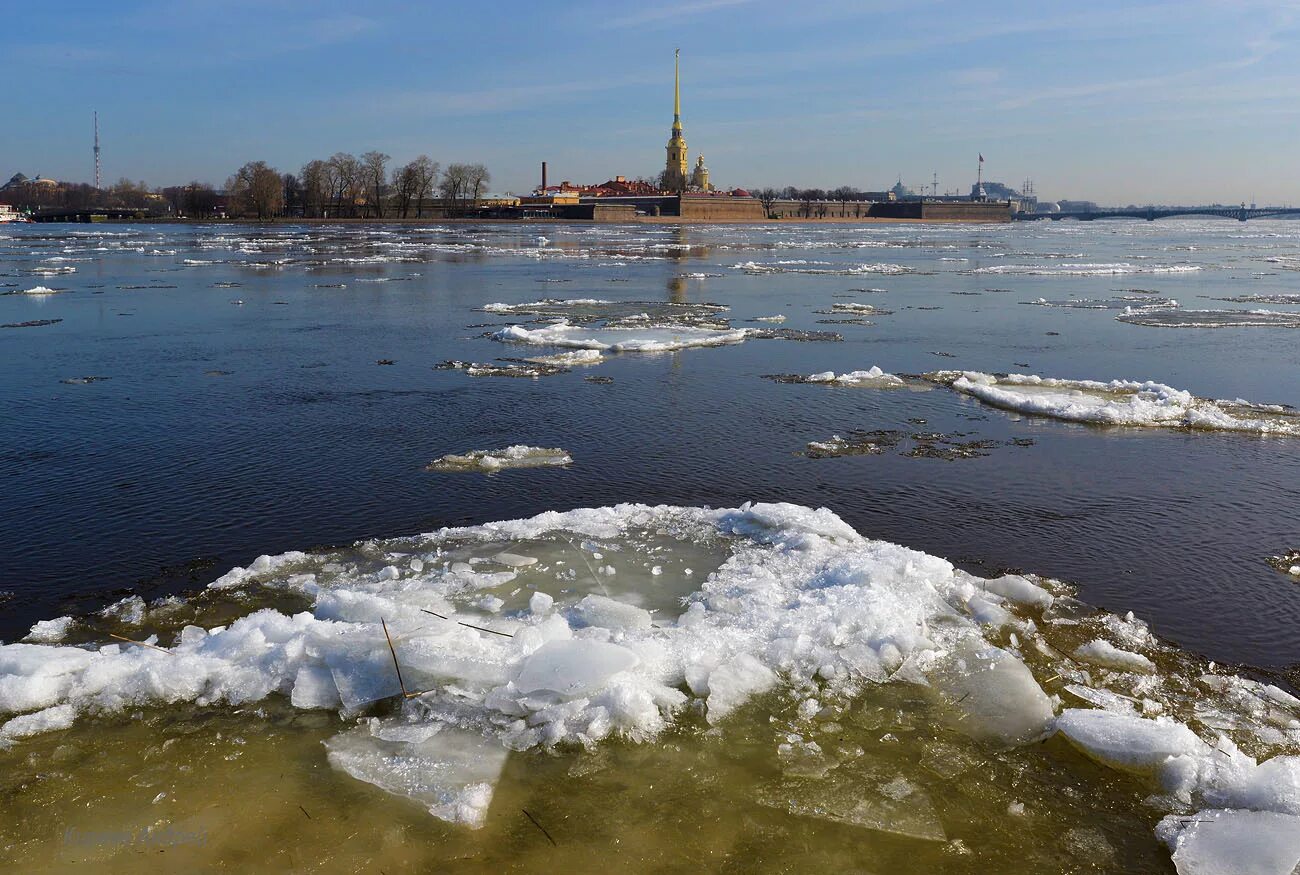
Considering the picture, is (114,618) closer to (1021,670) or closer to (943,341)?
(1021,670)

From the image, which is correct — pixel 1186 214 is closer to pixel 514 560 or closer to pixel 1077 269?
pixel 1077 269

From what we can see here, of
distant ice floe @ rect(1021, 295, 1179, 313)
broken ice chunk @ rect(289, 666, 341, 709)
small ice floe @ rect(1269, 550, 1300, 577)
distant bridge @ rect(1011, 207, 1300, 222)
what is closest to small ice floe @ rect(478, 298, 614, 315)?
distant ice floe @ rect(1021, 295, 1179, 313)

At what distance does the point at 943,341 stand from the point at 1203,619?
11180 mm

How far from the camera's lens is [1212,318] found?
19516mm

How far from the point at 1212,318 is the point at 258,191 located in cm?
9124

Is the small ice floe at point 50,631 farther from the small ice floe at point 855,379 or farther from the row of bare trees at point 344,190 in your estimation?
the row of bare trees at point 344,190

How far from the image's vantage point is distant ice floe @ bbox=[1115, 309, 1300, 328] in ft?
60.8

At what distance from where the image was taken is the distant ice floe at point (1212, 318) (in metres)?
18.5

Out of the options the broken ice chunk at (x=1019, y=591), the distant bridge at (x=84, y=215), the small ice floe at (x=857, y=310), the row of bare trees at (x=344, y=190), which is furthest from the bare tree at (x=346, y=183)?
the broken ice chunk at (x=1019, y=591)

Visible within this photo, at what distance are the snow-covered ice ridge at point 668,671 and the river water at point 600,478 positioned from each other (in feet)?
0.57

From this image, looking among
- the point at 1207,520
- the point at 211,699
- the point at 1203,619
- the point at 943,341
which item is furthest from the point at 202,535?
the point at 943,341

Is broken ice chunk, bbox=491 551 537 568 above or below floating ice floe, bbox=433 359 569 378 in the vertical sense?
below

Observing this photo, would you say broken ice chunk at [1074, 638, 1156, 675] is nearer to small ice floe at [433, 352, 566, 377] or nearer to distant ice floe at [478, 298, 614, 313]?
small ice floe at [433, 352, 566, 377]

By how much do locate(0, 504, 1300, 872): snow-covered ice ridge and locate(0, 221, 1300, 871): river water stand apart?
17 cm
